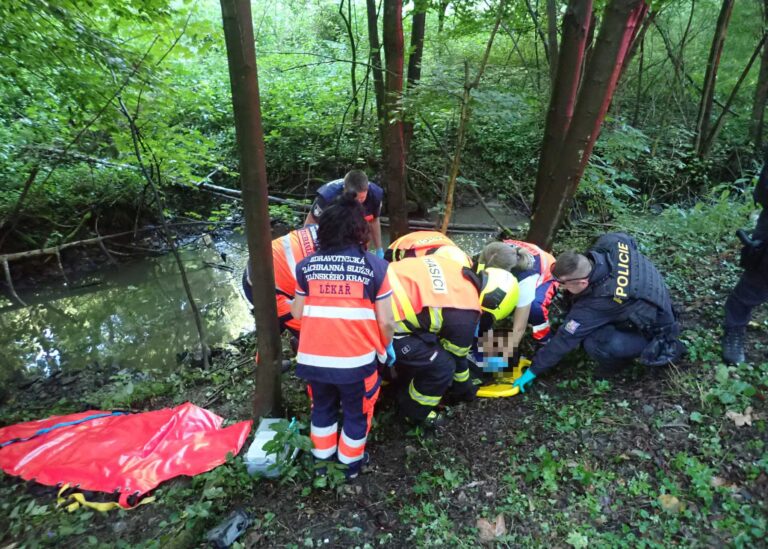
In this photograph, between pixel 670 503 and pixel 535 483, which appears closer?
pixel 670 503

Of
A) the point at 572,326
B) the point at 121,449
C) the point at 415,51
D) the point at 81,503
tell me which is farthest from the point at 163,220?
the point at 415,51

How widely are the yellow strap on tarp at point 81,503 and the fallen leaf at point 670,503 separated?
10.0 ft

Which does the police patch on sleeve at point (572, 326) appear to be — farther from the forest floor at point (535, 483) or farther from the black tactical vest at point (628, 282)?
the forest floor at point (535, 483)

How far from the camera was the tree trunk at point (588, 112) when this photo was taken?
3371mm

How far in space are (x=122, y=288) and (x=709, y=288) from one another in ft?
27.6

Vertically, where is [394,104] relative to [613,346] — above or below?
above

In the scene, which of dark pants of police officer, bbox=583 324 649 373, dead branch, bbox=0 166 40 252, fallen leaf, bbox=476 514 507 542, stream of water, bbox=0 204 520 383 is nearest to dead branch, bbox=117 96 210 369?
stream of water, bbox=0 204 520 383

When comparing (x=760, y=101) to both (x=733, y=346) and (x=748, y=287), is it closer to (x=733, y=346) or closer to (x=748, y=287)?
(x=748, y=287)

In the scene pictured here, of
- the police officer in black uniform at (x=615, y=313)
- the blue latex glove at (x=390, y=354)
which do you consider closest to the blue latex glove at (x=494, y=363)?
the police officer in black uniform at (x=615, y=313)

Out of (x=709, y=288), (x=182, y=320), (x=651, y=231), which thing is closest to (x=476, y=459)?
(x=709, y=288)

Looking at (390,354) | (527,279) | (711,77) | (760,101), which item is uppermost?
(711,77)

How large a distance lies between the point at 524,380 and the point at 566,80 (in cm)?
313

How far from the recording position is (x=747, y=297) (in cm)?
305

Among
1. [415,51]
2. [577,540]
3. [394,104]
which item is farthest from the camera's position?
[415,51]
